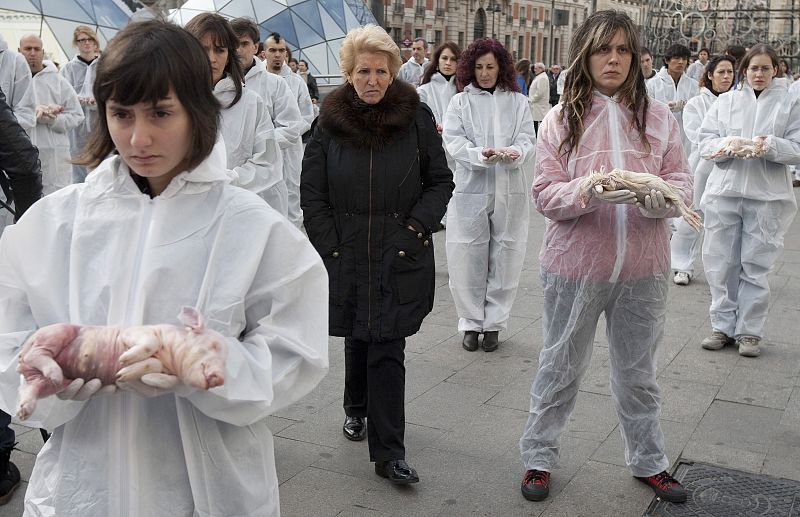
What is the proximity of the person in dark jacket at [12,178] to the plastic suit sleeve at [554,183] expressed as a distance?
7.00 feet

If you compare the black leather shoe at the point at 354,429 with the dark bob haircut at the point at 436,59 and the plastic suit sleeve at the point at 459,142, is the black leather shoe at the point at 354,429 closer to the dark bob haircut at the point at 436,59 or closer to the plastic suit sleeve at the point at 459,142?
the plastic suit sleeve at the point at 459,142

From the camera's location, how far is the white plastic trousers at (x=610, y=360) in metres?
4.00

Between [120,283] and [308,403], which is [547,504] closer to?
[308,403]

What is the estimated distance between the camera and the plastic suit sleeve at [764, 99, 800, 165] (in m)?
6.14

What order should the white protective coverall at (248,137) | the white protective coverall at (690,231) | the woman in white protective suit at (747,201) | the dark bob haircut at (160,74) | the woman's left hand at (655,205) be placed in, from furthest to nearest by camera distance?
the white protective coverall at (690,231) < the woman in white protective suit at (747,201) < the white protective coverall at (248,137) < the woman's left hand at (655,205) < the dark bob haircut at (160,74)

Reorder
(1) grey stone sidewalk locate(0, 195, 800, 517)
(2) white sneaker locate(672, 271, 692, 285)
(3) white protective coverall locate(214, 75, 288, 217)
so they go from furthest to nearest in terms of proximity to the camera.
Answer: (2) white sneaker locate(672, 271, 692, 285), (3) white protective coverall locate(214, 75, 288, 217), (1) grey stone sidewalk locate(0, 195, 800, 517)

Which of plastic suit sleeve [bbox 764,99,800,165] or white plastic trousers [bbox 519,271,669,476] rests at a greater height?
plastic suit sleeve [bbox 764,99,800,165]

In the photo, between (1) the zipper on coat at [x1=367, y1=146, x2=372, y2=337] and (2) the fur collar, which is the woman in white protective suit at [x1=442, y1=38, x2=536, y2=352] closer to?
(2) the fur collar

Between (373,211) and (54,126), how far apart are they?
6.16m

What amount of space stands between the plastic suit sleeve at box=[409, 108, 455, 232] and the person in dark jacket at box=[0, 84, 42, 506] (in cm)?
165

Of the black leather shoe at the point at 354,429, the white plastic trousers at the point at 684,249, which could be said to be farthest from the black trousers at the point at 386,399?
the white plastic trousers at the point at 684,249

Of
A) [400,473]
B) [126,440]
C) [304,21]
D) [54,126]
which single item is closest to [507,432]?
[400,473]

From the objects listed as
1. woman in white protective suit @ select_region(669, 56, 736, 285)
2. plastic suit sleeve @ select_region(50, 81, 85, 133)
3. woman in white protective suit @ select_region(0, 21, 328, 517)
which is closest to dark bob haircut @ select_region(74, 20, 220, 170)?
woman in white protective suit @ select_region(0, 21, 328, 517)

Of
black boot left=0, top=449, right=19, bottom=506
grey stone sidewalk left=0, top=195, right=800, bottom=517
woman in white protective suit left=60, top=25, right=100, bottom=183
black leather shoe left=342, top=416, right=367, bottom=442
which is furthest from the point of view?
woman in white protective suit left=60, top=25, right=100, bottom=183
